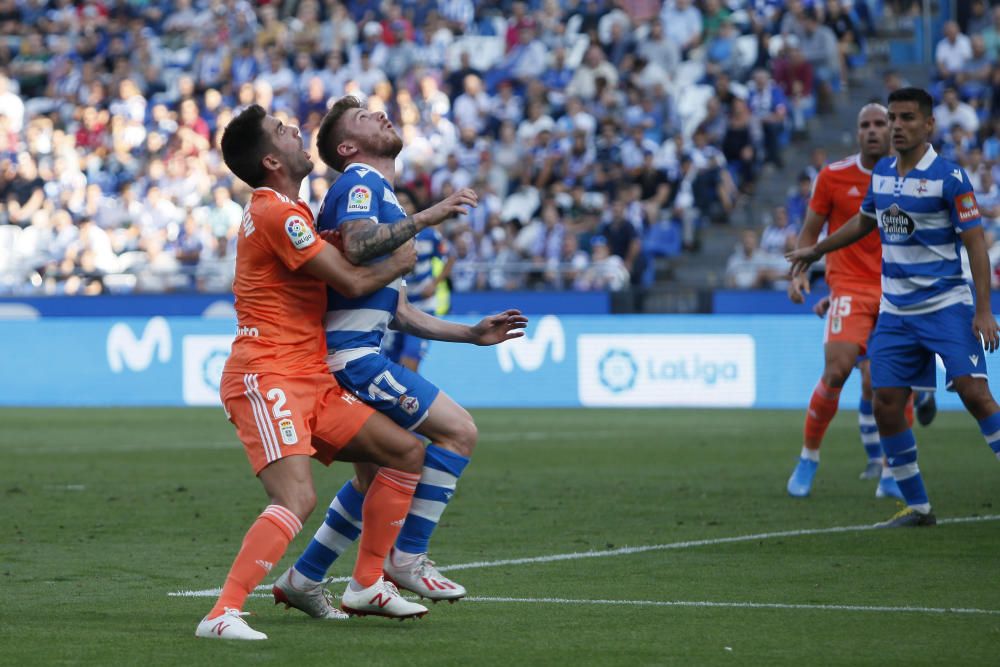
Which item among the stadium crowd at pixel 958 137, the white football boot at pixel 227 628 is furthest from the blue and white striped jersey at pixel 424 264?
the white football boot at pixel 227 628

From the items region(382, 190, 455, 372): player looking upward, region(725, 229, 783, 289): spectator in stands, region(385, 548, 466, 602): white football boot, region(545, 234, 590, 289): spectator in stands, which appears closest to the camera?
region(385, 548, 466, 602): white football boot

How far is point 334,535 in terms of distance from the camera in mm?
6711

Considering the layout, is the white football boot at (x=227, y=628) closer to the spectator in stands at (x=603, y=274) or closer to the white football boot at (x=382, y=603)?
the white football boot at (x=382, y=603)

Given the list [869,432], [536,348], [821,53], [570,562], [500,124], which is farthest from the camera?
[500,124]

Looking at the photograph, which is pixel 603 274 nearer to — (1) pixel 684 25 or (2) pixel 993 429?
(1) pixel 684 25

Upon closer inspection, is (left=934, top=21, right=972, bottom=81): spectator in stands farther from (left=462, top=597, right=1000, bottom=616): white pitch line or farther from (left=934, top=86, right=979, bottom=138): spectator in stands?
(left=462, top=597, right=1000, bottom=616): white pitch line

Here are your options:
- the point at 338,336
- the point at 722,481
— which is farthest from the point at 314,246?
the point at 722,481

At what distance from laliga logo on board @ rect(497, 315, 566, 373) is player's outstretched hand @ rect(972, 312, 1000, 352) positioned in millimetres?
13164

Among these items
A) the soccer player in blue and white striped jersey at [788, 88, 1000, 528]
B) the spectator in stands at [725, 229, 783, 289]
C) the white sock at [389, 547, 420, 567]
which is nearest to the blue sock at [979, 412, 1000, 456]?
the soccer player in blue and white striped jersey at [788, 88, 1000, 528]

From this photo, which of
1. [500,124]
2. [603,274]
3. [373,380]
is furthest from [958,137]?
[373,380]

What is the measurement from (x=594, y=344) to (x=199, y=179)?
352 inches

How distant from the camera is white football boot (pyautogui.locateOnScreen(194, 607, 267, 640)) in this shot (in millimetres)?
6020

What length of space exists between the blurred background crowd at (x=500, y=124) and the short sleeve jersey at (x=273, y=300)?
15959 millimetres

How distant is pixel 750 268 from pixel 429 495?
15909 millimetres
